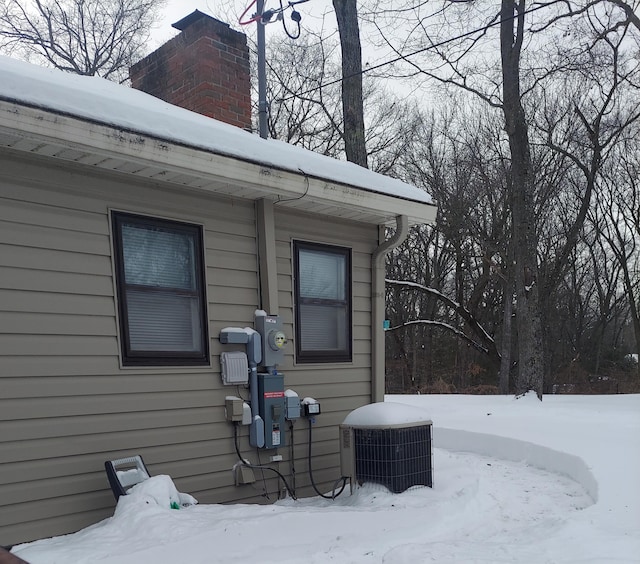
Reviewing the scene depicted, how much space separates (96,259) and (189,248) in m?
0.80

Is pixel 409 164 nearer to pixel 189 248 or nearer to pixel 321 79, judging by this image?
pixel 321 79

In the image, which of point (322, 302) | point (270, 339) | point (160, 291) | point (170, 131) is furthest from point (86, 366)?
point (322, 302)

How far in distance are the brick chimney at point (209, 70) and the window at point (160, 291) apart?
2174 millimetres

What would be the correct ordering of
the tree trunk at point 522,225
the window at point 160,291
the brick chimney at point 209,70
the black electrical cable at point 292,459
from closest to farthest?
1. the window at point 160,291
2. the black electrical cable at point 292,459
3. the brick chimney at point 209,70
4. the tree trunk at point 522,225

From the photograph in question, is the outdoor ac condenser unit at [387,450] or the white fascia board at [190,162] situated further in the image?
A: the outdoor ac condenser unit at [387,450]

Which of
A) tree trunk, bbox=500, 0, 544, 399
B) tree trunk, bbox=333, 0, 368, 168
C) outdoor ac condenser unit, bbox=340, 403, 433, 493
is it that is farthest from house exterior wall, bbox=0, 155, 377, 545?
tree trunk, bbox=500, 0, 544, 399

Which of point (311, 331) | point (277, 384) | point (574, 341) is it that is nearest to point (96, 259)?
point (277, 384)

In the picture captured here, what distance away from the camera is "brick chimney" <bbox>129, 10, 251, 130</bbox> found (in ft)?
19.7

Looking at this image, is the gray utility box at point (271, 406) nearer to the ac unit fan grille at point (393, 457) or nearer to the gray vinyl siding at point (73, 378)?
the gray vinyl siding at point (73, 378)

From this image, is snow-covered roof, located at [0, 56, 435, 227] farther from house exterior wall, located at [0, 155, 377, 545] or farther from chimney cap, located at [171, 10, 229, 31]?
chimney cap, located at [171, 10, 229, 31]

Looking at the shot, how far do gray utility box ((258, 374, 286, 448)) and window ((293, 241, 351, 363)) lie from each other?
0.51 metres

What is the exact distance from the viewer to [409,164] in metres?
19.0

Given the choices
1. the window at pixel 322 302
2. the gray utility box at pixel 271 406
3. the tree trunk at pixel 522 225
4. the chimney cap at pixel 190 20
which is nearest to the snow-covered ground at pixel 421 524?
the gray utility box at pixel 271 406

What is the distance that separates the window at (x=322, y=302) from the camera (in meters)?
5.37
